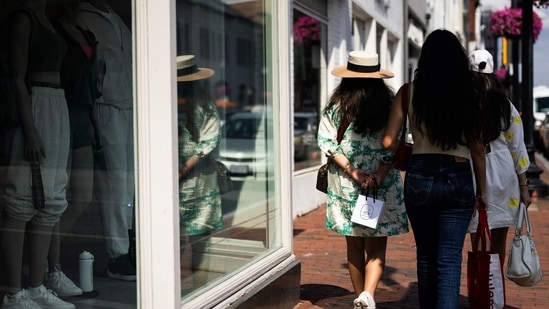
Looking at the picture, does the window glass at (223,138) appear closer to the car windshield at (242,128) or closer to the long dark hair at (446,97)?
the car windshield at (242,128)

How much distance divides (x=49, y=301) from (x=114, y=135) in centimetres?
100

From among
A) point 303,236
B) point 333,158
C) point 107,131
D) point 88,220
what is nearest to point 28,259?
point 88,220

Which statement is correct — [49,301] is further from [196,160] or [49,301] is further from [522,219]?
[522,219]

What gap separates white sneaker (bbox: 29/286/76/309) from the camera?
4.18 metres

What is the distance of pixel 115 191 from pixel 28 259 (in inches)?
24.1

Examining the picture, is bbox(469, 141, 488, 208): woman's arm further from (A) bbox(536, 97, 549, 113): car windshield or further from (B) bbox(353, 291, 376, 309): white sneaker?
(A) bbox(536, 97, 549, 113): car windshield

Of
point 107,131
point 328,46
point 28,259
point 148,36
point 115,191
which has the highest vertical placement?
point 328,46

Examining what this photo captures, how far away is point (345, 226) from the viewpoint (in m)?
4.96

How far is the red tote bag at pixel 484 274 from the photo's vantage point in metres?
4.51

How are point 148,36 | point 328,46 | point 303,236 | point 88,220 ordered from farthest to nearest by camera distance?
point 328,46, point 303,236, point 88,220, point 148,36

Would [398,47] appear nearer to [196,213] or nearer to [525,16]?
[525,16]

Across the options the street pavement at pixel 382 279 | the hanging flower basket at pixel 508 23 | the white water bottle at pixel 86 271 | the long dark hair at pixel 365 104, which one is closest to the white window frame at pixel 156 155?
the white water bottle at pixel 86 271

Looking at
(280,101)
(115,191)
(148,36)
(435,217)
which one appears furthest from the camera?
(280,101)

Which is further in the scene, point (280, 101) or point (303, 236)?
point (303, 236)
